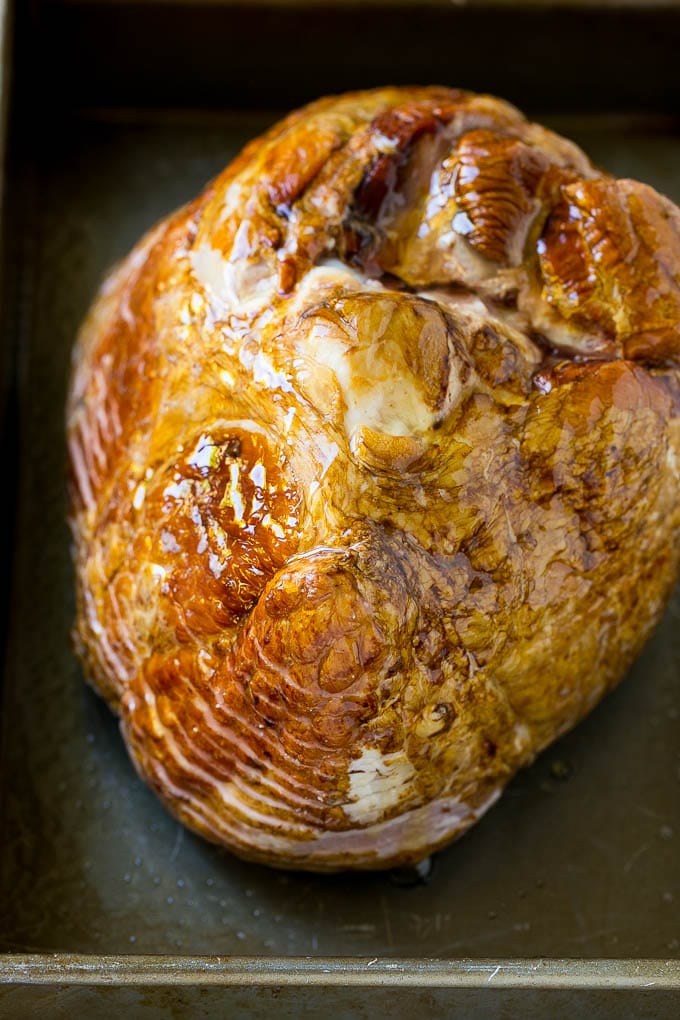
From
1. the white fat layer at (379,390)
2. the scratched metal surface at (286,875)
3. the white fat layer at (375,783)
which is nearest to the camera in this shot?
the white fat layer at (379,390)

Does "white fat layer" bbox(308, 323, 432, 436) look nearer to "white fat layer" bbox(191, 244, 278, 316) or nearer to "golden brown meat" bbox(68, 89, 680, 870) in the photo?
"golden brown meat" bbox(68, 89, 680, 870)

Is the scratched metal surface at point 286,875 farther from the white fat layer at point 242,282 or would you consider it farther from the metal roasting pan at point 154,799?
the white fat layer at point 242,282

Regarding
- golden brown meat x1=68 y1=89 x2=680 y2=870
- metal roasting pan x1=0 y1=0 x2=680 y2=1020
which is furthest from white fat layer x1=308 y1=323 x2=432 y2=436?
metal roasting pan x1=0 y1=0 x2=680 y2=1020

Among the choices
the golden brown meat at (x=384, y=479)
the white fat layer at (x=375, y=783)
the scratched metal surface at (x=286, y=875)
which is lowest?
the scratched metal surface at (x=286, y=875)

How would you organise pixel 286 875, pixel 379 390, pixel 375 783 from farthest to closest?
pixel 286 875 → pixel 375 783 → pixel 379 390

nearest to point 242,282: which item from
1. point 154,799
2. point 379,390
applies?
point 379,390

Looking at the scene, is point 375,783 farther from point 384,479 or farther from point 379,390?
point 379,390

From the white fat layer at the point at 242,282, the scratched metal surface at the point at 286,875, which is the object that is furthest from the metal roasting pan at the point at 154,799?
the white fat layer at the point at 242,282

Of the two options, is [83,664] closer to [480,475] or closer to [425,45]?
[480,475]

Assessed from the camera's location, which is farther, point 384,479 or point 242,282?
point 242,282
